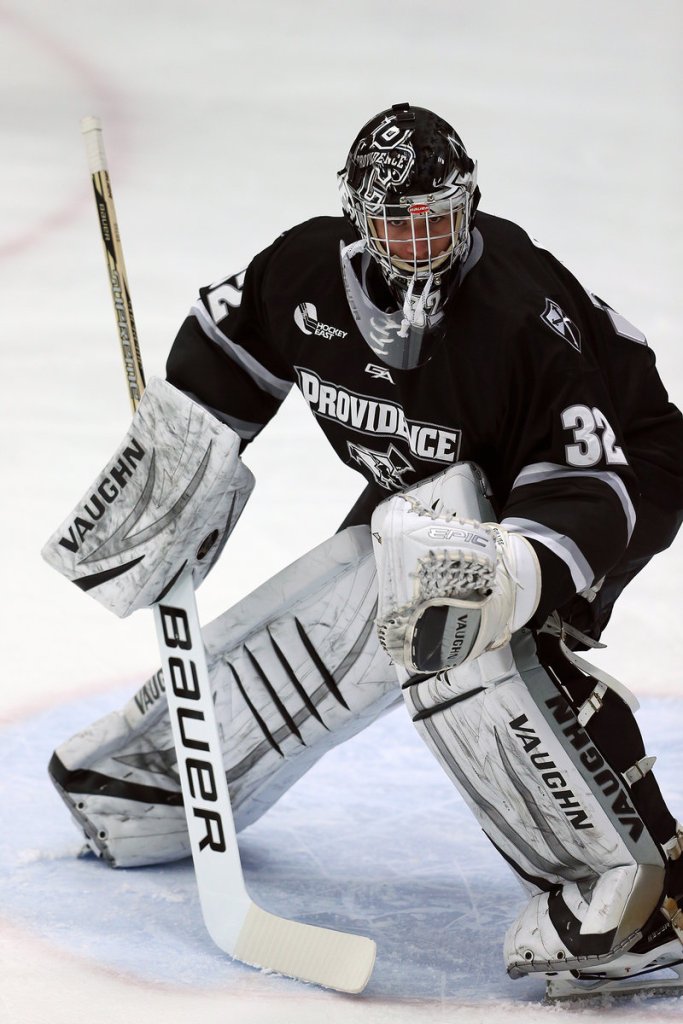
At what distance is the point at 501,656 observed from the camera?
1646 mm

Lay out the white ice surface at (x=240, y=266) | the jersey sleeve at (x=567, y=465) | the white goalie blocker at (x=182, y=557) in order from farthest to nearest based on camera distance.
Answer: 1. the white ice surface at (x=240, y=266)
2. the white goalie blocker at (x=182, y=557)
3. the jersey sleeve at (x=567, y=465)

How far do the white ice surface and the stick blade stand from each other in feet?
0.10

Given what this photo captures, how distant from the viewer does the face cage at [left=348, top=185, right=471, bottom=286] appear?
158cm

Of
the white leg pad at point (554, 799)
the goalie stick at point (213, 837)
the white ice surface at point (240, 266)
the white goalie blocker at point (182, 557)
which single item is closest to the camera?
the white leg pad at point (554, 799)

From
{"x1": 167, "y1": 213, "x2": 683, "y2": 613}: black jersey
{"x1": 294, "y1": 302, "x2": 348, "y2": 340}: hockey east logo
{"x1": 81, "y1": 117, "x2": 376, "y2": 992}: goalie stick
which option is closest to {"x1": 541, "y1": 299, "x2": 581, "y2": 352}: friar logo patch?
{"x1": 167, "y1": 213, "x2": 683, "y2": 613}: black jersey

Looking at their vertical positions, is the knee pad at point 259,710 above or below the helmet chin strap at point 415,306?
below

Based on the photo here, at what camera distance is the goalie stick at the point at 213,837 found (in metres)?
1.77

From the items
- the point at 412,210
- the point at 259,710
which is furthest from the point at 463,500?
the point at 259,710

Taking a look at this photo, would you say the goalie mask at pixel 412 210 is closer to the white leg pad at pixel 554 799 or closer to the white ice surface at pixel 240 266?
the white leg pad at pixel 554 799

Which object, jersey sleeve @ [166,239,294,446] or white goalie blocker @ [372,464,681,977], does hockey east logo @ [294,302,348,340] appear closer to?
jersey sleeve @ [166,239,294,446]

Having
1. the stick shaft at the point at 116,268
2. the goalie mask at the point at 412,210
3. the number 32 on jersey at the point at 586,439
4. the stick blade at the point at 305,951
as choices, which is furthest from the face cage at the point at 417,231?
the stick blade at the point at 305,951

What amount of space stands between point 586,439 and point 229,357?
643 mm

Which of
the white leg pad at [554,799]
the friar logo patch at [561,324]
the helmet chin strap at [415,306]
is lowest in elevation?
the white leg pad at [554,799]

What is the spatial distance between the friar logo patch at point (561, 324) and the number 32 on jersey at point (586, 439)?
0.28 ft
